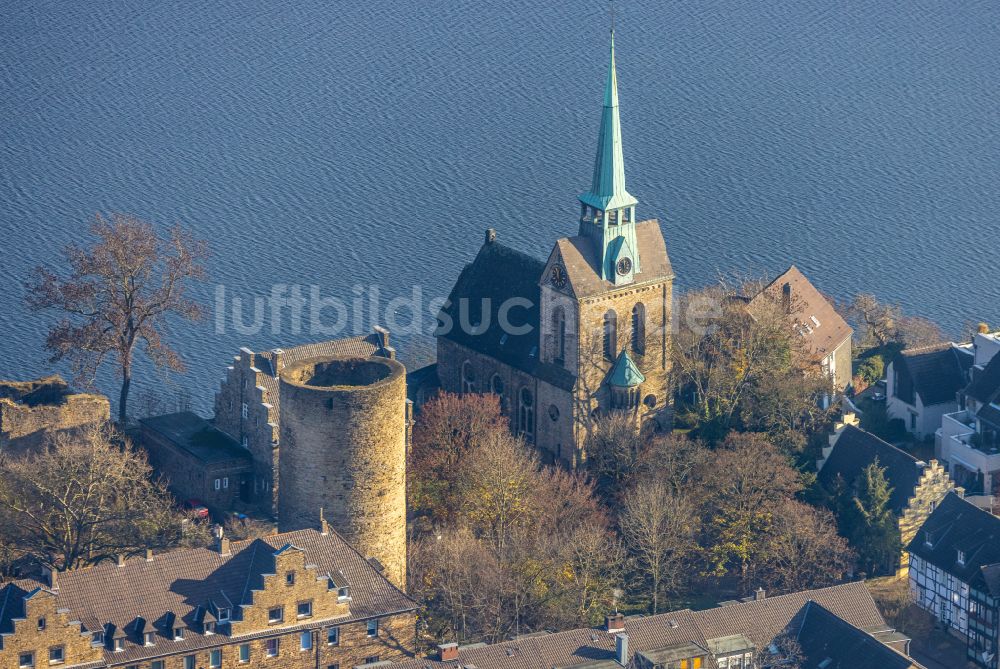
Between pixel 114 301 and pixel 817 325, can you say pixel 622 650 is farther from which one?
pixel 817 325

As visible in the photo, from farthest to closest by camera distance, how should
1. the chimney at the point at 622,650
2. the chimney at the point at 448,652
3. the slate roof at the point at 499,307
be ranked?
the slate roof at the point at 499,307 → the chimney at the point at 622,650 → the chimney at the point at 448,652

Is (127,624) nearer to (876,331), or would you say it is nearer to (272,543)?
(272,543)

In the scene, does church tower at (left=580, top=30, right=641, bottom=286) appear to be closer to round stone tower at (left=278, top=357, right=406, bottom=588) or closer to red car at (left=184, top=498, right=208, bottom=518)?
round stone tower at (left=278, top=357, right=406, bottom=588)

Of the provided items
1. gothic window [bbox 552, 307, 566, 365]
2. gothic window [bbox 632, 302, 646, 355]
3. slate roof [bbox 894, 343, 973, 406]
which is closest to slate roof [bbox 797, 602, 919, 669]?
gothic window [bbox 632, 302, 646, 355]

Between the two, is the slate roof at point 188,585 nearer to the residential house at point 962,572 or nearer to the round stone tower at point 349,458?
the round stone tower at point 349,458

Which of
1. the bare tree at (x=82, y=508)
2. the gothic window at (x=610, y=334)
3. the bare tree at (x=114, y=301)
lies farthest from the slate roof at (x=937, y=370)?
the bare tree at (x=82, y=508)
